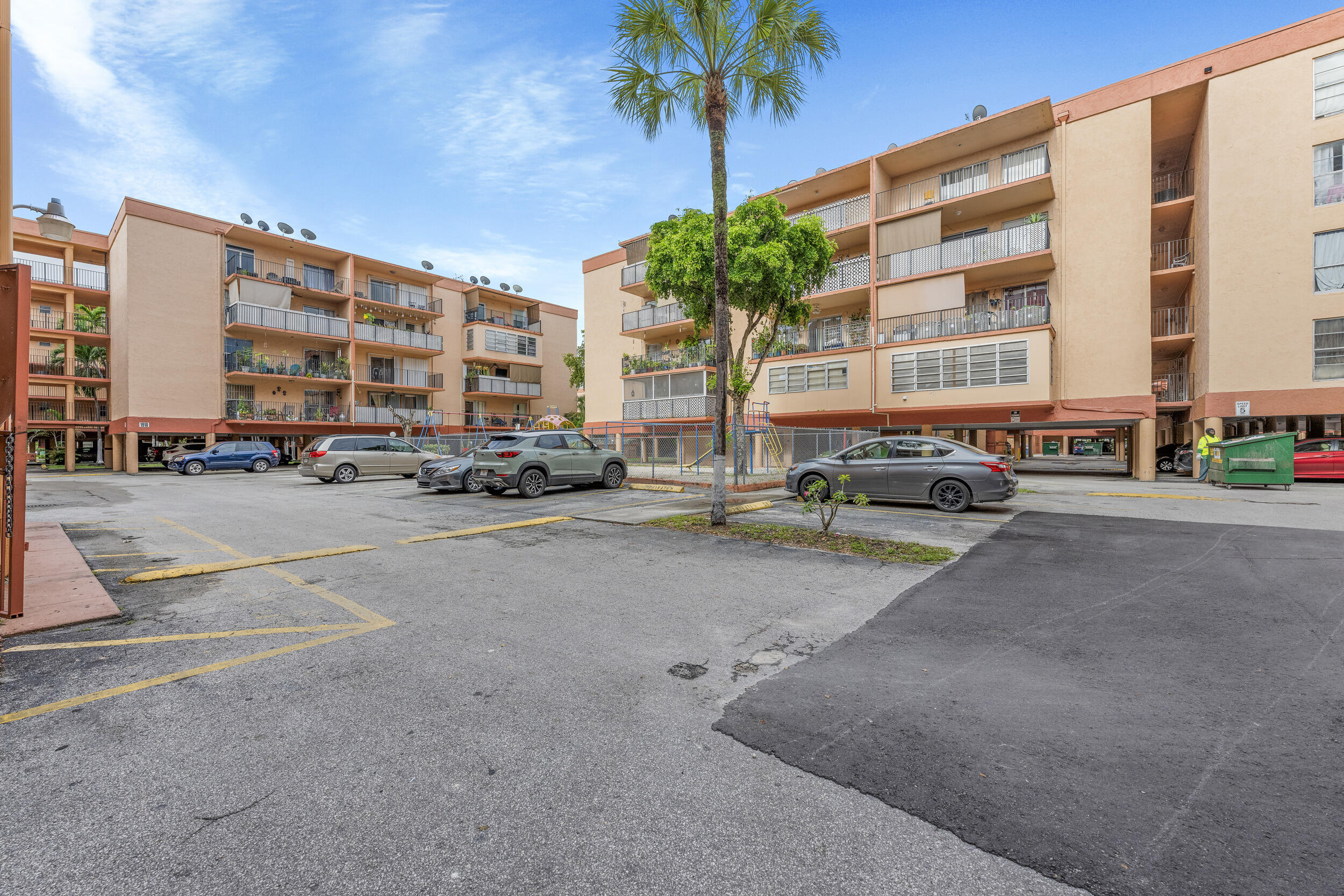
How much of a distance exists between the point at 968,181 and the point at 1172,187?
26.7 feet

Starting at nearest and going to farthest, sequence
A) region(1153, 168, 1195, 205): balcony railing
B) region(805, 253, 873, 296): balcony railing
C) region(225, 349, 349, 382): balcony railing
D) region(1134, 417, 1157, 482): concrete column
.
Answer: region(1134, 417, 1157, 482): concrete column
region(1153, 168, 1195, 205): balcony railing
region(805, 253, 873, 296): balcony railing
region(225, 349, 349, 382): balcony railing

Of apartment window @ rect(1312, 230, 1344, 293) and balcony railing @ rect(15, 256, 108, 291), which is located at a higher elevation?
balcony railing @ rect(15, 256, 108, 291)

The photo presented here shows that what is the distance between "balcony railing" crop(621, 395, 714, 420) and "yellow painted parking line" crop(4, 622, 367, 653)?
22326 millimetres

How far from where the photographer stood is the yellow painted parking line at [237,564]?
20.2ft

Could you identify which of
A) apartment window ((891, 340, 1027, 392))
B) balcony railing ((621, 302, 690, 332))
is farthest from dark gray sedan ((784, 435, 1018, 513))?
balcony railing ((621, 302, 690, 332))

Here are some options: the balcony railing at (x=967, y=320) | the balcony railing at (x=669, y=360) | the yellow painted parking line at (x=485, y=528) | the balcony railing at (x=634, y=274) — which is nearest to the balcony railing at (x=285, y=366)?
the balcony railing at (x=669, y=360)

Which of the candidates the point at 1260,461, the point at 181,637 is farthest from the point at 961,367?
the point at 181,637

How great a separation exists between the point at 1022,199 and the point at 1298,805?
24.8 meters

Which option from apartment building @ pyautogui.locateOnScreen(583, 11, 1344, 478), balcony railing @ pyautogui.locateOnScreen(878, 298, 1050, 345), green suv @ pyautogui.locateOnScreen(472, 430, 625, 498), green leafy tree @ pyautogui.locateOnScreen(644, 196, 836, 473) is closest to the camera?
green suv @ pyautogui.locateOnScreen(472, 430, 625, 498)

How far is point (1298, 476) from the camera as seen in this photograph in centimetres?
1847

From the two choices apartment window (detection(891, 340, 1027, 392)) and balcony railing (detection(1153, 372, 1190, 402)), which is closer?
apartment window (detection(891, 340, 1027, 392))

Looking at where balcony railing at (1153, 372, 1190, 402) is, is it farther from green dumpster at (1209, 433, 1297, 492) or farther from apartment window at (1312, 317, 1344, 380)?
green dumpster at (1209, 433, 1297, 492)

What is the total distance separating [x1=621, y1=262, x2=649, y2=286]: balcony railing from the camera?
3152 centimetres

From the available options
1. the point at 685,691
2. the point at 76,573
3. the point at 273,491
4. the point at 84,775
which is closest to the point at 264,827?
the point at 84,775
